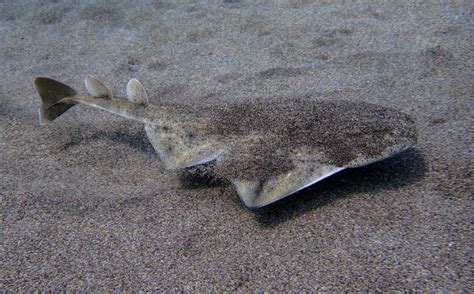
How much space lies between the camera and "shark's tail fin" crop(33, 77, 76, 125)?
11.9 ft

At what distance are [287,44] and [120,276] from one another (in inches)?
151

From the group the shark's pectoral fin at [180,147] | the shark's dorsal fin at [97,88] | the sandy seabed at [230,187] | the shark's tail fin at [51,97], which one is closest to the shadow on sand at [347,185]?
the sandy seabed at [230,187]

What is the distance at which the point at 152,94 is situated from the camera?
440cm

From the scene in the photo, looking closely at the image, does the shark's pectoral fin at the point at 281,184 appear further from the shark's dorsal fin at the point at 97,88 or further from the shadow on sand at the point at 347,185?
the shark's dorsal fin at the point at 97,88

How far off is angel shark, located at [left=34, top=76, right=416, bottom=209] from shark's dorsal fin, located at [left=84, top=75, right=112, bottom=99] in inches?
5.6

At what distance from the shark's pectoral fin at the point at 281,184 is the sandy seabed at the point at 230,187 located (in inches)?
8.9

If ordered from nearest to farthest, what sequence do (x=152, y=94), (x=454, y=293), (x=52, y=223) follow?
(x=454, y=293) → (x=52, y=223) → (x=152, y=94)

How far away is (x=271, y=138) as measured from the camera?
8.53ft

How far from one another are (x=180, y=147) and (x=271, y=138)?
775 mm

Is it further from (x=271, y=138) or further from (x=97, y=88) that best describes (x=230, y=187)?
(x=97, y=88)

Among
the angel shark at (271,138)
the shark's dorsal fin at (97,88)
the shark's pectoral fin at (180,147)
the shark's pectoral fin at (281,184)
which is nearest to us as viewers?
the shark's pectoral fin at (281,184)

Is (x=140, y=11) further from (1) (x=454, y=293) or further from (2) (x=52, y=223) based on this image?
(1) (x=454, y=293)

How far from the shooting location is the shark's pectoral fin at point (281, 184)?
2.17 m

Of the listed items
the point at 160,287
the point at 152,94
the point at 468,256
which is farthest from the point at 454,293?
the point at 152,94
